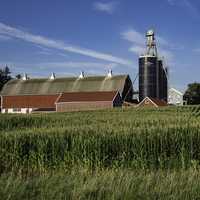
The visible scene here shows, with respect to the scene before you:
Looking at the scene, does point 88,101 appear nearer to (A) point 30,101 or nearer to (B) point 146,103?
(B) point 146,103

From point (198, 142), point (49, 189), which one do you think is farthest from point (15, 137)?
point (49, 189)

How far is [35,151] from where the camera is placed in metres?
15.7

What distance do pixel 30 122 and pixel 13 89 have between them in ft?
237

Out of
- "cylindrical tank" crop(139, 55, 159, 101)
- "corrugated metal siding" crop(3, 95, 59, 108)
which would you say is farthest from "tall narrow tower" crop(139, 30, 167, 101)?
"corrugated metal siding" crop(3, 95, 59, 108)

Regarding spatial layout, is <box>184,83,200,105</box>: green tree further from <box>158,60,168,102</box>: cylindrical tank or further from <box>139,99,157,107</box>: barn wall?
<box>139,99,157,107</box>: barn wall

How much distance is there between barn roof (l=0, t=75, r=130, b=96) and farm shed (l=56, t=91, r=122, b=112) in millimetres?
3993

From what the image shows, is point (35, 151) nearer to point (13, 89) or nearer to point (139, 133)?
point (139, 133)

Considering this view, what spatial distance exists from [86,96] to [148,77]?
13.5 m

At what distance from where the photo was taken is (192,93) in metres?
112

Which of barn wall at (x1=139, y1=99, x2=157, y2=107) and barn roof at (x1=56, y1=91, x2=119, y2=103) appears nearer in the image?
barn wall at (x1=139, y1=99, x2=157, y2=107)

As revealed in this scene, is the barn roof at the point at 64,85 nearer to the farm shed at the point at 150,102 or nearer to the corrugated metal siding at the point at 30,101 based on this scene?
the corrugated metal siding at the point at 30,101

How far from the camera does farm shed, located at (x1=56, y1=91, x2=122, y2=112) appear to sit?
90.8m

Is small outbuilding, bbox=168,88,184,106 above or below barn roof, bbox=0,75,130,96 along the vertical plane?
below

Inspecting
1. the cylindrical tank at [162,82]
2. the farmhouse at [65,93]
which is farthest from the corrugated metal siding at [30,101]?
the cylindrical tank at [162,82]
